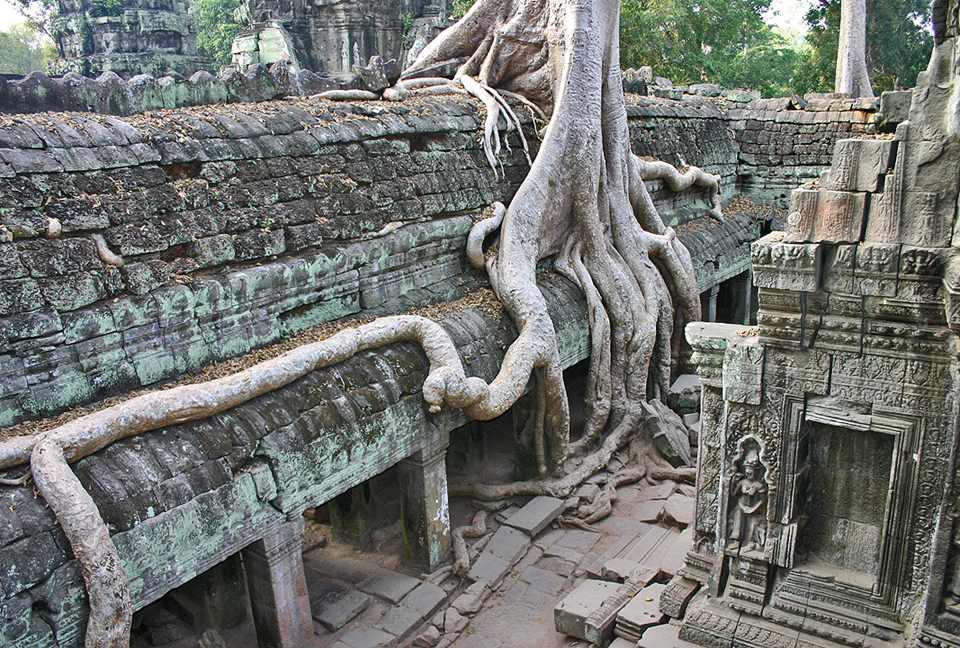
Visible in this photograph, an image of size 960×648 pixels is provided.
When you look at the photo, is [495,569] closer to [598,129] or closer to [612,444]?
[612,444]

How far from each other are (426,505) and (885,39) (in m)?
20.6

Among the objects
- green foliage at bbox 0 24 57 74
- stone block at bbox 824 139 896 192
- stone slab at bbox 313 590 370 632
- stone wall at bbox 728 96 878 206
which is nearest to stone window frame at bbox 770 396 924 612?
stone block at bbox 824 139 896 192

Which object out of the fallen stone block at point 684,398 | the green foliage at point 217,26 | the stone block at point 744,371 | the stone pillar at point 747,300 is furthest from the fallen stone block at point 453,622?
the green foliage at point 217,26

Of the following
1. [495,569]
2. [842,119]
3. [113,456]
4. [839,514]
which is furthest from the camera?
[842,119]

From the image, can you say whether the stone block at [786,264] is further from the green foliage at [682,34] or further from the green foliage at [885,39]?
the green foliage at [885,39]

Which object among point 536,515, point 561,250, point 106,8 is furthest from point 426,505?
point 106,8

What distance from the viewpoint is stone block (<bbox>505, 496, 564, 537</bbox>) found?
7070 millimetres

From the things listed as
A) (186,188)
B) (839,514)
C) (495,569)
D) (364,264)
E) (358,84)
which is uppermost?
(358,84)

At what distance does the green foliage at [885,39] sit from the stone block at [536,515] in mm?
17713

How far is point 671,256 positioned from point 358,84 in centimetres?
422

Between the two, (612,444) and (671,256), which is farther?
(671,256)

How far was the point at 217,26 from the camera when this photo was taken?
29.6m

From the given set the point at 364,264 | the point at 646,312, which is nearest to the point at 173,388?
the point at 364,264

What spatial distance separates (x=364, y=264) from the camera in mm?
6609
